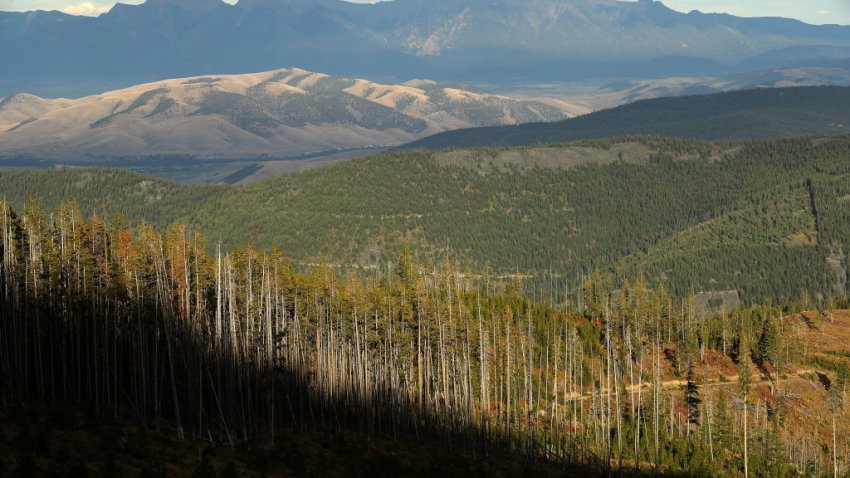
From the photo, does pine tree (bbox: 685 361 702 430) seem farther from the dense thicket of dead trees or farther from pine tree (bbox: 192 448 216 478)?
pine tree (bbox: 192 448 216 478)

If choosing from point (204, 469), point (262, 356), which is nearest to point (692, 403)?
point (262, 356)

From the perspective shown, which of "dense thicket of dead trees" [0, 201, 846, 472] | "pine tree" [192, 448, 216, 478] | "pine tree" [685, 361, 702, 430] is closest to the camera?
"pine tree" [192, 448, 216, 478]

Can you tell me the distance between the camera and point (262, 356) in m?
95.4

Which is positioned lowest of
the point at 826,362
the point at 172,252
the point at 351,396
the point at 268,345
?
the point at 826,362

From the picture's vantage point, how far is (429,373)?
366 feet

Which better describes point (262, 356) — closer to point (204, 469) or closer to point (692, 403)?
point (204, 469)

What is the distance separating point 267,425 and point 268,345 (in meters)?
11.6

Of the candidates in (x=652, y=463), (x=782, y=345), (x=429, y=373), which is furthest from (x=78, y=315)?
(x=782, y=345)

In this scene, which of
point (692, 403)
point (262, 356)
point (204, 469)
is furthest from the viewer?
point (692, 403)

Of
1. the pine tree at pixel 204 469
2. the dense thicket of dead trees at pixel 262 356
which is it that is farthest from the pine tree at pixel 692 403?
the pine tree at pixel 204 469

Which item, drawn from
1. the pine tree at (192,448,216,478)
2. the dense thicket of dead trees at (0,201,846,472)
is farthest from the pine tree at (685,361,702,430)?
the pine tree at (192,448,216,478)

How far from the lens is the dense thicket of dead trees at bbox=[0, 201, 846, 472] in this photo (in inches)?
3201

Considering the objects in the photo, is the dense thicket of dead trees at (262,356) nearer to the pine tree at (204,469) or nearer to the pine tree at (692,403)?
the pine tree at (692,403)

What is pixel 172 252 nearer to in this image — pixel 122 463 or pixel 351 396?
pixel 351 396
